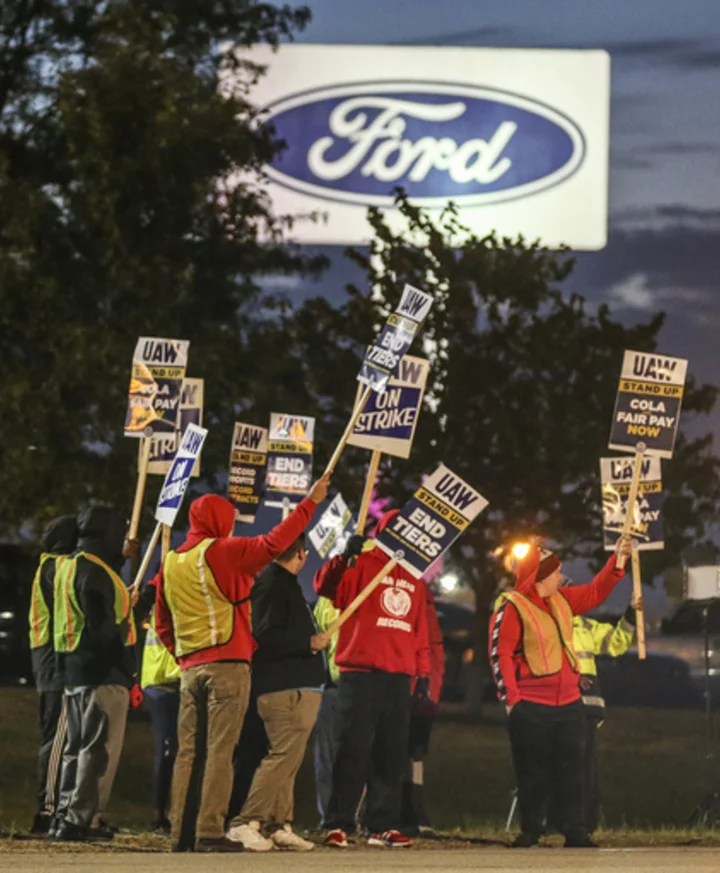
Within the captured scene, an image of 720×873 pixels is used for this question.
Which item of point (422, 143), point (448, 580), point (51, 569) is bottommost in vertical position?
point (51, 569)

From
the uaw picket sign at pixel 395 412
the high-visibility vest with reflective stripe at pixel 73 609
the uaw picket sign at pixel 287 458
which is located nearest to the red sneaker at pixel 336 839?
the high-visibility vest with reflective stripe at pixel 73 609

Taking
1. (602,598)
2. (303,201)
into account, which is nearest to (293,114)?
(303,201)

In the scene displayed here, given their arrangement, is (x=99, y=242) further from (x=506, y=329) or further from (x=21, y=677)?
(x=506, y=329)

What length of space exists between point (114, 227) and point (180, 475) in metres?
11.7

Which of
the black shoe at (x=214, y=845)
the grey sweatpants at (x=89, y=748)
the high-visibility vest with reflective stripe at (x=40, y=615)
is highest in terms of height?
the high-visibility vest with reflective stripe at (x=40, y=615)

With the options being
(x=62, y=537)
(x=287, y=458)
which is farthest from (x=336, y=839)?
(x=287, y=458)

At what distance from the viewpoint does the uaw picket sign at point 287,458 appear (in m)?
17.0

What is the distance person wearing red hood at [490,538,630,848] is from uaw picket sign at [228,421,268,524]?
3821mm

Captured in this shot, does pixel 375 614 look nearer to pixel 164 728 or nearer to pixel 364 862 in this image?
pixel 164 728

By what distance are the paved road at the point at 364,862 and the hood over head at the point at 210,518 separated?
5.57 feet

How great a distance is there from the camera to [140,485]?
13922 millimetres

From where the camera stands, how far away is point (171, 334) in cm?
2567

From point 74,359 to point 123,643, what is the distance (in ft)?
40.1

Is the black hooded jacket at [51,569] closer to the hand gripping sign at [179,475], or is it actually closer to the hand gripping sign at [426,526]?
the hand gripping sign at [179,475]
